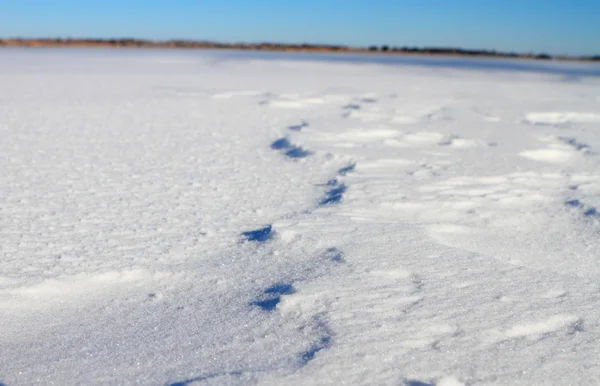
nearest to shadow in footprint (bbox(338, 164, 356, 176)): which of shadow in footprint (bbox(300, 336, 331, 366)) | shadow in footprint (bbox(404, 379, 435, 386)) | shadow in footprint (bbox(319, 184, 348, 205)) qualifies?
shadow in footprint (bbox(319, 184, 348, 205))

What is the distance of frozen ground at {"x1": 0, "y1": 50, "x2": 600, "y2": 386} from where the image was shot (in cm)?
178

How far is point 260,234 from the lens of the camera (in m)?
2.90

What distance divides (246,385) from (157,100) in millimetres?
6750

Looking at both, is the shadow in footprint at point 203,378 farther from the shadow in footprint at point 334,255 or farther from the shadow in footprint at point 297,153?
the shadow in footprint at point 297,153

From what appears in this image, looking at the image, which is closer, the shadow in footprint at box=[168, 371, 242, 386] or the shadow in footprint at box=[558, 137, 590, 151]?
the shadow in footprint at box=[168, 371, 242, 386]

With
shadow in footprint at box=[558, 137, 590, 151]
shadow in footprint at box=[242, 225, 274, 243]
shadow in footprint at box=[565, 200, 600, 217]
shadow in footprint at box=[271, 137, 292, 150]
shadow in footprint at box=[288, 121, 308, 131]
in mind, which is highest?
shadow in footprint at box=[558, 137, 590, 151]

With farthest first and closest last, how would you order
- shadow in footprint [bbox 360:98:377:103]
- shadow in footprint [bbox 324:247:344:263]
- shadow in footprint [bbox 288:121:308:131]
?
shadow in footprint [bbox 360:98:377:103] < shadow in footprint [bbox 288:121:308:131] < shadow in footprint [bbox 324:247:344:263]

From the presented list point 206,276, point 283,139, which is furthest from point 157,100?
point 206,276

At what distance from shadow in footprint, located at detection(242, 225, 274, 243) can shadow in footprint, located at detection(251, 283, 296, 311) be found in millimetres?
534

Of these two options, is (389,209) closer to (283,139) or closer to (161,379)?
(161,379)

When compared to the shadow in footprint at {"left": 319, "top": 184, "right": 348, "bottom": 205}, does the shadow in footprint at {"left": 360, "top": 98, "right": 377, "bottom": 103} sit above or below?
above

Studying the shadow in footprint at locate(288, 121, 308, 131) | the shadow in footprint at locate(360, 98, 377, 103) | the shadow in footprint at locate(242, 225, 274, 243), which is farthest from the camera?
the shadow in footprint at locate(360, 98, 377, 103)

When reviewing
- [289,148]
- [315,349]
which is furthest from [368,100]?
[315,349]

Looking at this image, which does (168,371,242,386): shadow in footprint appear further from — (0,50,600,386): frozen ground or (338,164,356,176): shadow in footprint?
(338,164,356,176): shadow in footprint
